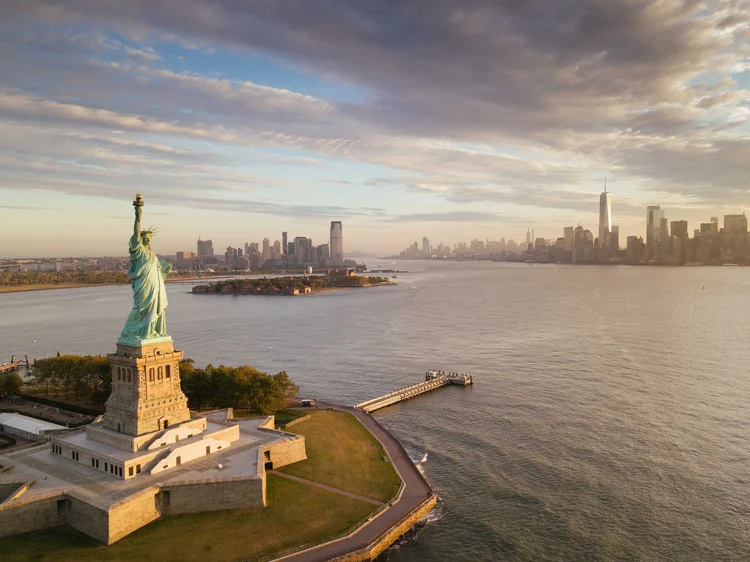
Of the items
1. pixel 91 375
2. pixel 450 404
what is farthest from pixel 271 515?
pixel 91 375

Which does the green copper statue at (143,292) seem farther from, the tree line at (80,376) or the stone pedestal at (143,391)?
the tree line at (80,376)

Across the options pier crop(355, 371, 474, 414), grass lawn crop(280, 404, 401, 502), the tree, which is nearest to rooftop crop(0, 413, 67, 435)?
the tree

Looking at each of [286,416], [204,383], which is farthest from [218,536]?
[204,383]

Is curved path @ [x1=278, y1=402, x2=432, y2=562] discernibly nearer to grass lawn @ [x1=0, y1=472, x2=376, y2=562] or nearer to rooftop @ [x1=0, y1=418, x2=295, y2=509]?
grass lawn @ [x1=0, y1=472, x2=376, y2=562]

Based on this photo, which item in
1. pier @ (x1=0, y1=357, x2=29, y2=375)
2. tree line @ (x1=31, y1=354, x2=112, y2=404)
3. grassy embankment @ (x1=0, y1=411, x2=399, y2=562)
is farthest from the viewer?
pier @ (x1=0, y1=357, x2=29, y2=375)

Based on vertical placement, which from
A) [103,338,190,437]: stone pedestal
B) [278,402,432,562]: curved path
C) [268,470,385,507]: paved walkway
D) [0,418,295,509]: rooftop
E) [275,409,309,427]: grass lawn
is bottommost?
[278,402,432,562]: curved path

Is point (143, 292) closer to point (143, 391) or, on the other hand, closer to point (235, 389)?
point (143, 391)

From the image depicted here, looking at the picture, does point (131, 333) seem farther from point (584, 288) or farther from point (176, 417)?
point (584, 288)
